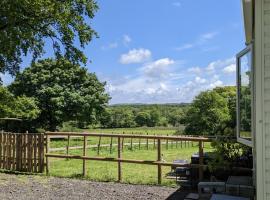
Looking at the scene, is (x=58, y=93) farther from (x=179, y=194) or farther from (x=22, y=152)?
(x=179, y=194)

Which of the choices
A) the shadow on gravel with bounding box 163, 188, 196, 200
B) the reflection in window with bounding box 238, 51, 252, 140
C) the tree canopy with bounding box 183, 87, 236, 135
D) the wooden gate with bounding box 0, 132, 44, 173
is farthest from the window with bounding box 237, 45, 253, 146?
the tree canopy with bounding box 183, 87, 236, 135

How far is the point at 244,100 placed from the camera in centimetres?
651

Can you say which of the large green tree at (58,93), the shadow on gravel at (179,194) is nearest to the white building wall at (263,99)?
the shadow on gravel at (179,194)

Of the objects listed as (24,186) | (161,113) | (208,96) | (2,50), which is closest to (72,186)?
(24,186)

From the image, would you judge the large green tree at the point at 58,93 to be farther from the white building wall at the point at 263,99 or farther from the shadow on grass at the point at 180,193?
the white building wall at the point at 263,99

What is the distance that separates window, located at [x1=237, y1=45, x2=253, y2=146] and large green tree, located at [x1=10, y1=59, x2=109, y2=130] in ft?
111

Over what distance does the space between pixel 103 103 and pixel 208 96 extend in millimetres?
12388

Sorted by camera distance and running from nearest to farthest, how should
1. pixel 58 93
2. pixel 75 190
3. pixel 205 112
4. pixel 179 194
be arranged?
pixel 179 194
pixel 75 190
pixel 58 93
pixel 205 112

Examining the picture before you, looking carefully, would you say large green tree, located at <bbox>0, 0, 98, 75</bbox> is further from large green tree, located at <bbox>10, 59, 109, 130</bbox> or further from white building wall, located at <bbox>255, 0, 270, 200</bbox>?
large green tree, located at <bbox>10, 59, 109, 130</bbox>

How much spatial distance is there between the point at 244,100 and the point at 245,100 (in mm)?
86

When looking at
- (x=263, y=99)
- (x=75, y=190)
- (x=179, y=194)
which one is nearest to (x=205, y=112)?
(x=75, y=190)

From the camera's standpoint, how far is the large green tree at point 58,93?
41.9m

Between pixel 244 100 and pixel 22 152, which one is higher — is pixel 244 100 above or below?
above

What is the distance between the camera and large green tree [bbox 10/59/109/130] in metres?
41.9
